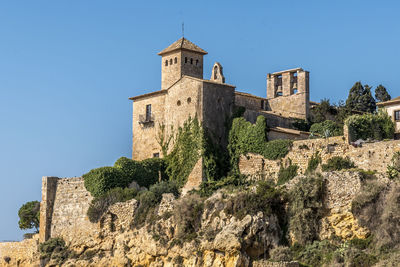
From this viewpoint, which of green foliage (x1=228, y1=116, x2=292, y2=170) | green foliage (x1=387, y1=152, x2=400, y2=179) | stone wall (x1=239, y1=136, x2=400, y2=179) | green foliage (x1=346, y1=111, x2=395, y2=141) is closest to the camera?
green foliage (x1=387, y1=152, x2=400, y2=179)

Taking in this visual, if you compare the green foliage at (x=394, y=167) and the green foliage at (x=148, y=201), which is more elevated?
the green foliage at (x=394, y=167)

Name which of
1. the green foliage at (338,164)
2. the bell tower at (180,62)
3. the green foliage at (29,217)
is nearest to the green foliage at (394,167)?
the green foliage at (338,164)

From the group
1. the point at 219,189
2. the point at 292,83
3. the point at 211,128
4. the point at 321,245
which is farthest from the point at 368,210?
the point at 292,83

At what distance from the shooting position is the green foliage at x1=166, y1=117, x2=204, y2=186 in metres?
50.4

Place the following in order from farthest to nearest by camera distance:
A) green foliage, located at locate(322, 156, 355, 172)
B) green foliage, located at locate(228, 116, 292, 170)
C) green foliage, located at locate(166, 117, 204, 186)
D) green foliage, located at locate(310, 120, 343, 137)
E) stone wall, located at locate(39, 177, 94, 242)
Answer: green foliage, located at locate(310, 120, 343, 137), stone wall, located at locate(39, 177, 94, 242), green foliage, located at locate(166, 117, 204, 186), green foliage, located at locate(228, 116, 292, 170), green foliage, located at locate(322, 156, 355, 172)

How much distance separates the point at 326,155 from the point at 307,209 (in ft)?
18.6

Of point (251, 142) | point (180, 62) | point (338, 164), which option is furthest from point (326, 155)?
point (180, 62)

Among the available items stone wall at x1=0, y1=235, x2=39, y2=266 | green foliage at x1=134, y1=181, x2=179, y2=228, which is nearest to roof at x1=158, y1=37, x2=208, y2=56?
green foliage at x1=134, y1=181, x2=179, y2=228

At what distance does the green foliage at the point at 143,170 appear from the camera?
168ft

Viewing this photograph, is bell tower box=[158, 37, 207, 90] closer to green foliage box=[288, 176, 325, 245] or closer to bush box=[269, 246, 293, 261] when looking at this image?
green foliage box=[288, 176, 325, 245]

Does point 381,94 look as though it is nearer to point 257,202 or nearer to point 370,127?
point 370,127

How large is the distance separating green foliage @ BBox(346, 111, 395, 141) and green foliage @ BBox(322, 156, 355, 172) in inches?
64.9

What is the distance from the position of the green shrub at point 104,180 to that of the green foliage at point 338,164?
12.7 metres

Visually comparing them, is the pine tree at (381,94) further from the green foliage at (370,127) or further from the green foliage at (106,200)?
the green foliage at (106,200)
